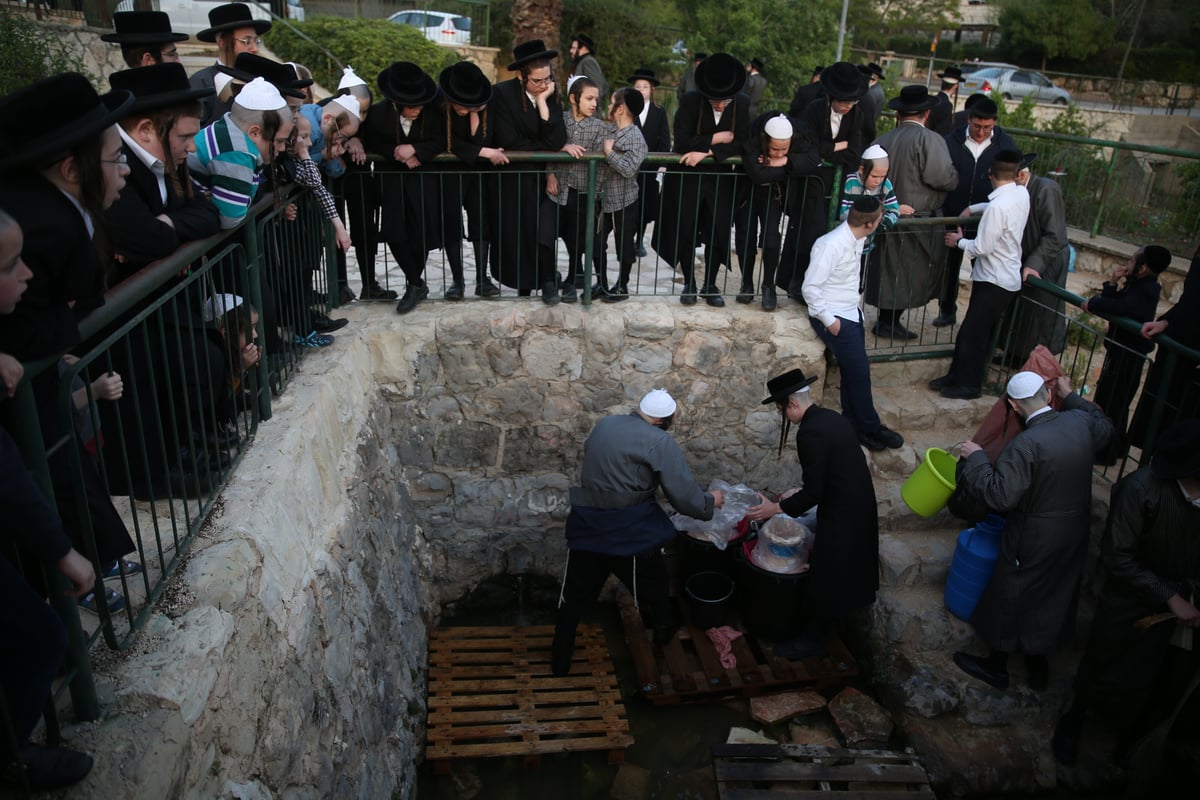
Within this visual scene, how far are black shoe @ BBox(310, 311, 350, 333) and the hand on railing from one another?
354 cm

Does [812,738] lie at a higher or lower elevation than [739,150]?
lower

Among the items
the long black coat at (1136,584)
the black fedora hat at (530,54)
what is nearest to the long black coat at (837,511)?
the long black coat at (1136,584)

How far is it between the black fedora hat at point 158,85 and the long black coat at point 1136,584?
16.0 feet

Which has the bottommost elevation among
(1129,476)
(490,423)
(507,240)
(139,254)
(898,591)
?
(898,591)

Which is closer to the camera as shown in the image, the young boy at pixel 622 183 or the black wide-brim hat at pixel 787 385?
the black wide-brim hat at pixel 787 385

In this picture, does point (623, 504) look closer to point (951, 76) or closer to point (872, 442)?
point (872, 442)

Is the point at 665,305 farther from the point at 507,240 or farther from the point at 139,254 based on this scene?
the point at 139,254

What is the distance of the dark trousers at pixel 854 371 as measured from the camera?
6.26 m

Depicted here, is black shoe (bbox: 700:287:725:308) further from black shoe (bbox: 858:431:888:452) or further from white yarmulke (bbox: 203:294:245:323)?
white yarmulke (bbox: 203:294:245:323)

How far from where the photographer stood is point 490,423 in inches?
263

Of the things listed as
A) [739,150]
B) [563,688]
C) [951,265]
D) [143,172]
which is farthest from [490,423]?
[951,265]

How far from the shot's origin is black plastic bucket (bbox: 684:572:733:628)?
20.2 ft

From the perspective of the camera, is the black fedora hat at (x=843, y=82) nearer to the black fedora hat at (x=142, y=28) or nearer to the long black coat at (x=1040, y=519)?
the long black coat at (x=1040, y=519)

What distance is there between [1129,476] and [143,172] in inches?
196
